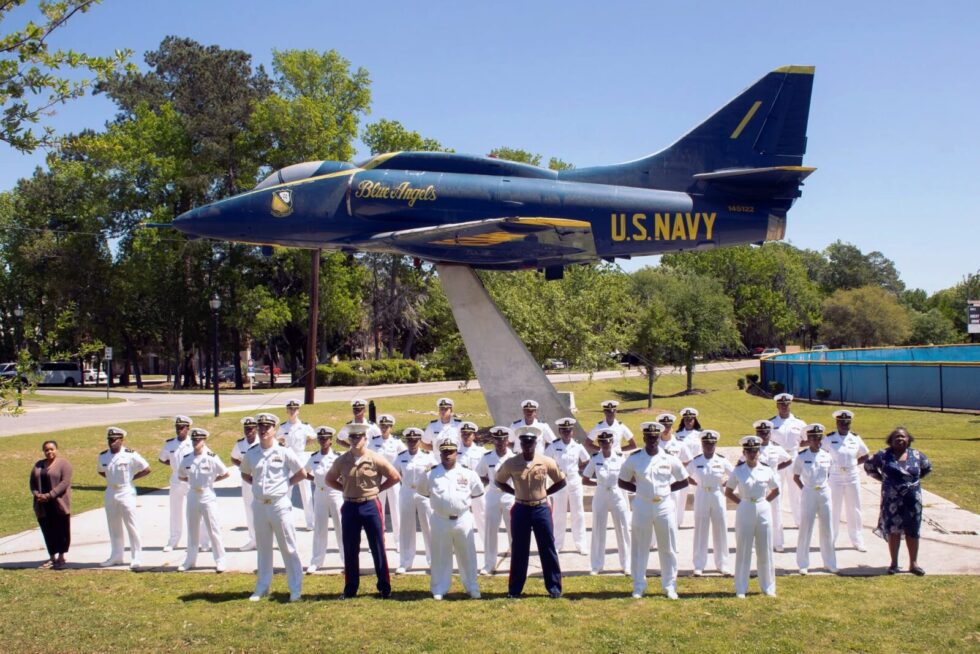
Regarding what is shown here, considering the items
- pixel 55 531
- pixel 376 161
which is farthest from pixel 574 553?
pixel 376 161

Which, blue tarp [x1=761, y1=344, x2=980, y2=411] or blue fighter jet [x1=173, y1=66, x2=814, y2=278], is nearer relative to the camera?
blue fighter jet [x1=173, y1=66, x2=814, y2=278]

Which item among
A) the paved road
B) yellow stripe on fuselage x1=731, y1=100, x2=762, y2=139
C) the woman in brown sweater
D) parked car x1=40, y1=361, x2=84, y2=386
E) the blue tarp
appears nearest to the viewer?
the woman in brown sweater

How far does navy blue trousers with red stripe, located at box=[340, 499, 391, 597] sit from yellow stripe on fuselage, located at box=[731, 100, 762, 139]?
391 inches

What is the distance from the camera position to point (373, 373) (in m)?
47.8

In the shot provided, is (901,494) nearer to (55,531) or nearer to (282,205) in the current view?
(55,531)

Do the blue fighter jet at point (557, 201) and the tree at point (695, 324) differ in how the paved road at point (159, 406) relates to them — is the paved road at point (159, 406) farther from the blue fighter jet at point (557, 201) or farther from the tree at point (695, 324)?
the blue fighter jet at point (557, 201)

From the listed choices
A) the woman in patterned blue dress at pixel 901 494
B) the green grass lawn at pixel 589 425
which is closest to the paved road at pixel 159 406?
the green grass lawn at pixel 589 425

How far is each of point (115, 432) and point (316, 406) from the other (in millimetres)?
20143

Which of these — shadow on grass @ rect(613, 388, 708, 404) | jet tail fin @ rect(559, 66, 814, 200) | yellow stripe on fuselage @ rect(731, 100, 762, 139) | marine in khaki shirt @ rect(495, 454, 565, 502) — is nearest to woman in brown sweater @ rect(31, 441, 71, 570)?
marine in khaki shirt @ rect(495, 454, 565, 502)

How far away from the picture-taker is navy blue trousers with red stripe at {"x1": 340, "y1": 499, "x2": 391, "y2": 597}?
9195 mm

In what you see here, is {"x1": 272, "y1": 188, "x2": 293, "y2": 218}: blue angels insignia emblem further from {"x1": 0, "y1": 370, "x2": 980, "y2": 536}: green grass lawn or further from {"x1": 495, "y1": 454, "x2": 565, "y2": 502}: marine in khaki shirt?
{"x1": 495, "y1": 454, "x2": 565, "y2": 502}: marine in khaki shirt

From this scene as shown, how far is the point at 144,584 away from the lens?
10.0 metres

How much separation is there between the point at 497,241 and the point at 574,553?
227 inches

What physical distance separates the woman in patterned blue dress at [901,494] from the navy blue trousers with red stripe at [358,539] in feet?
19.6
